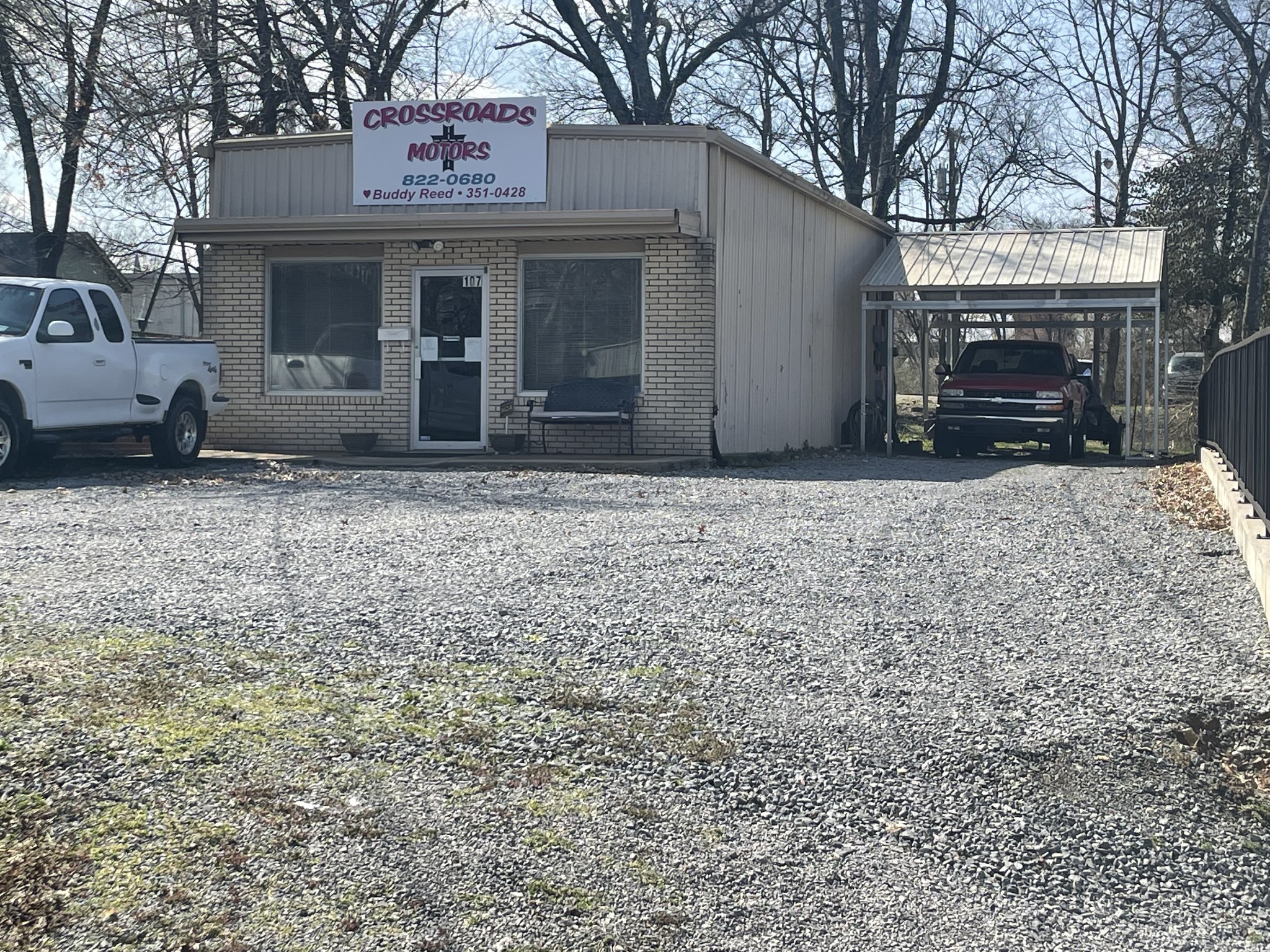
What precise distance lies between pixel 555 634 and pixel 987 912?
9.80ft

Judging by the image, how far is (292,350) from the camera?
60.8 ft

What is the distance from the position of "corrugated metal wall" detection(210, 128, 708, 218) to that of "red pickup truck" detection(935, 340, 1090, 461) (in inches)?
237

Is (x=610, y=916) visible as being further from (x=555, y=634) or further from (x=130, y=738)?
(x=555, y=634)

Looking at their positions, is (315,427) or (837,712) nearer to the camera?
(837,712)

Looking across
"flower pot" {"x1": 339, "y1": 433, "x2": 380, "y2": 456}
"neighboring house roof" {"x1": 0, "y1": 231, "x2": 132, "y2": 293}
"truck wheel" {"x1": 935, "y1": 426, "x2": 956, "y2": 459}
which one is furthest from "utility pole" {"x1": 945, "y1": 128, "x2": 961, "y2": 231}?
"flower pot" {"x1": 339, "y1": 433, "x2": 380, "y2": 456}

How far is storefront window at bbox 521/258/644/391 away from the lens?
56.9 feet

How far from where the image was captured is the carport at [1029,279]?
20.4 metres

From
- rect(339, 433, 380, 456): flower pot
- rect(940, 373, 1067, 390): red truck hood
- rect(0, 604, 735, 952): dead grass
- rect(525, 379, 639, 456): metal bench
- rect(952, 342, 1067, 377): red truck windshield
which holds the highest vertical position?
rect(952, 342, 1067, 377): red truck windshield

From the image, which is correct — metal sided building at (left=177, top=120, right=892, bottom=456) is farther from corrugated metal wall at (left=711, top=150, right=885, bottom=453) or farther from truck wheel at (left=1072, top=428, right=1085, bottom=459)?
truck wheel at (left=1072, top=428, right=1085, bottom=459)

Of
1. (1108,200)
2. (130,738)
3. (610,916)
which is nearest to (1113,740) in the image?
(610,916)

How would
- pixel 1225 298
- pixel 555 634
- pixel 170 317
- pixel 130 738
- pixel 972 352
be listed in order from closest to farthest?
pixel 130 738 → pixel 555 634 → pixel 972 352 → pixel 1225 298 → pixel 170 317

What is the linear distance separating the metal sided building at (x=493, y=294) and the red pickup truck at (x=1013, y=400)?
3184mm

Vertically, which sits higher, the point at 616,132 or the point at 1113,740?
the point at 616,132

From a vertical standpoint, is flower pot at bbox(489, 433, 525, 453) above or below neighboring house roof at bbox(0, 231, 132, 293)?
below
